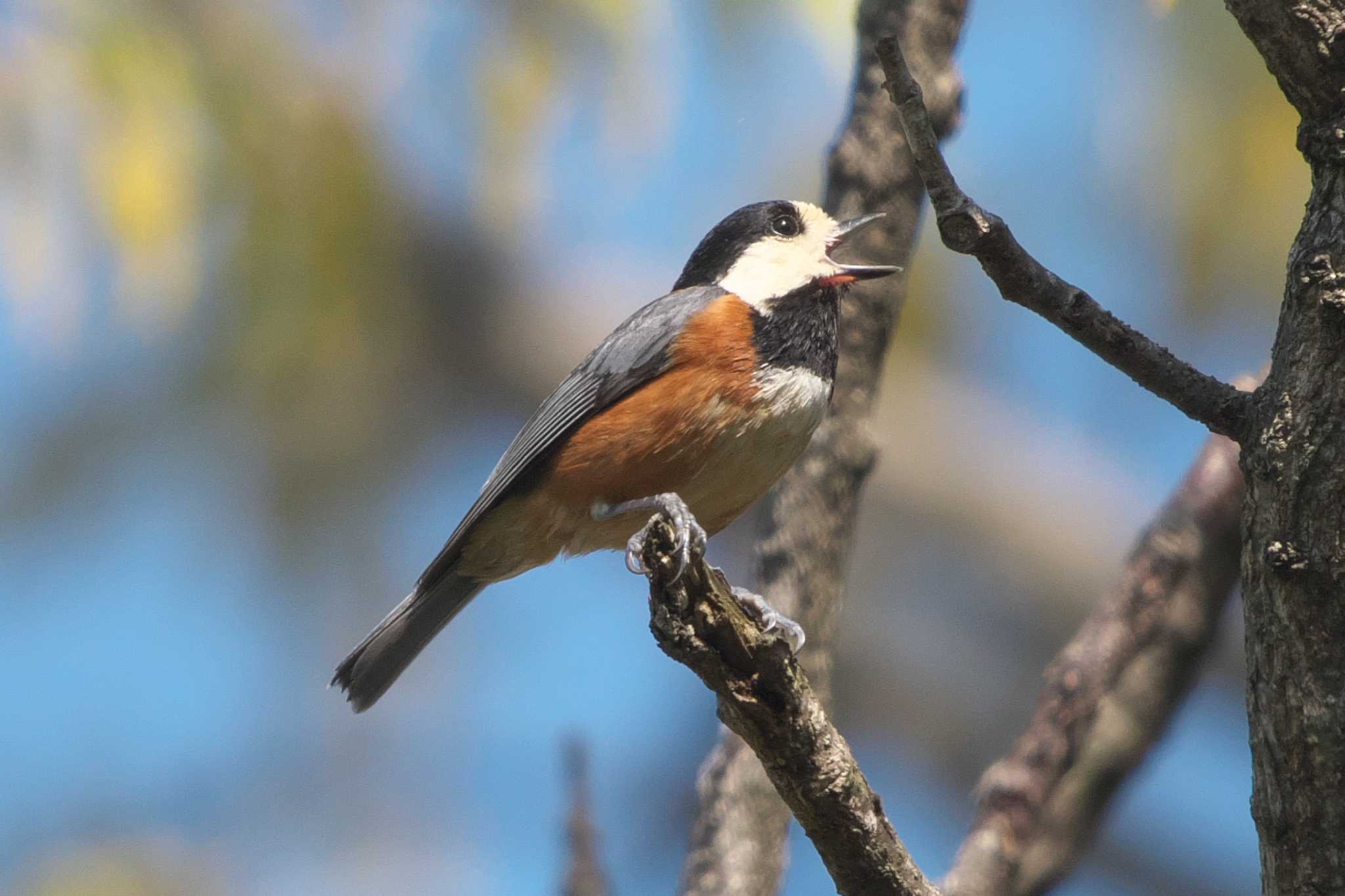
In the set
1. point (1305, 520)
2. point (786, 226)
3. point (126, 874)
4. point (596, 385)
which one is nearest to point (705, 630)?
point (1305, 520)

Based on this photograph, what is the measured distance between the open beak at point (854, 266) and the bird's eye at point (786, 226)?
0.14 m

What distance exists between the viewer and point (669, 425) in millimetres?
3945

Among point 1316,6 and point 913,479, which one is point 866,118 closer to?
point 1316,6

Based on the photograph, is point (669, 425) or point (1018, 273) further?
point (669, 425)

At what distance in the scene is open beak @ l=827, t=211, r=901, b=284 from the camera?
13.9 ft

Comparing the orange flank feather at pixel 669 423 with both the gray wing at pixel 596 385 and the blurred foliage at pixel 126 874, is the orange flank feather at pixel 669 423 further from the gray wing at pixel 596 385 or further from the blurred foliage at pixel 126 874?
the blurred foliage at pixel 126 874

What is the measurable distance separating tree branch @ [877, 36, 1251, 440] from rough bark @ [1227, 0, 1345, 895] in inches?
10.3

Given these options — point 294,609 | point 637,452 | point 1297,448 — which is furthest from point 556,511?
point 294,609

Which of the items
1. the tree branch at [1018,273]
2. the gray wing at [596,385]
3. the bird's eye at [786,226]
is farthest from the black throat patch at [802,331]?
the tree branch at [1018,273]

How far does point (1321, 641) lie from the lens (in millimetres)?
2271

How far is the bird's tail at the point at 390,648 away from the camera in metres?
4.50

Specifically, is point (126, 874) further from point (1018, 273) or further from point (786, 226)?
point (1018, 273)

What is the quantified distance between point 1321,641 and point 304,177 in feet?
18.5

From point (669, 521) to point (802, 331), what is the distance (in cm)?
160
